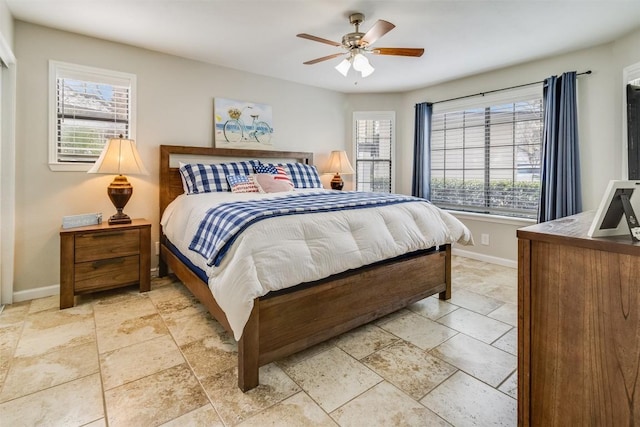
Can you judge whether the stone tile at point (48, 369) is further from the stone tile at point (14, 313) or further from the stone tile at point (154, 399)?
the stone tile at point (14, 313)

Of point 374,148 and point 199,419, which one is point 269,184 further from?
point 374,148

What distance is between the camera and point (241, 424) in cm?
138

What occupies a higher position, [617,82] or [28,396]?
[617,82]

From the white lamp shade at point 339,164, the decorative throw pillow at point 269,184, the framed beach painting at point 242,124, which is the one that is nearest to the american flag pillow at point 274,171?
the decorative throw pillow at point 269,184

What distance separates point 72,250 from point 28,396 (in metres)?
1.31

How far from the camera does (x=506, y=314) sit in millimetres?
2508

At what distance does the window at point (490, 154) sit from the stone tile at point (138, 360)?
396cm

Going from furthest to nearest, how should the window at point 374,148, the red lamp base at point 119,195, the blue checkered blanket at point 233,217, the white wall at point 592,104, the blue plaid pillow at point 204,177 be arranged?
the window at point 374,148 → the blue plaid pillow at point 204,177 → the white wall at point 592,104 → the red lamp base at point 119,195 → the blue checkered blanket at point 233,217

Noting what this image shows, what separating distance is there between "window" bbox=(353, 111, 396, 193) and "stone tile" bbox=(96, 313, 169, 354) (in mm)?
3599

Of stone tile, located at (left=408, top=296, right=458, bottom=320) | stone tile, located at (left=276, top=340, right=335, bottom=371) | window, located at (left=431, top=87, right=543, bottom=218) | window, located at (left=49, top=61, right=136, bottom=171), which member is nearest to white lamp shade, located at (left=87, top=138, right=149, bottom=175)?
window, located at (left=49, top=61, right=136, bottom=171)

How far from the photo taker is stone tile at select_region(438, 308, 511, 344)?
2.17 meters

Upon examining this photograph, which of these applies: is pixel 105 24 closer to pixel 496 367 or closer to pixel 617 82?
pixel 496 367

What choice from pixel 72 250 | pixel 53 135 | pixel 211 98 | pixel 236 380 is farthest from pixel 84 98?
pixel 236 380

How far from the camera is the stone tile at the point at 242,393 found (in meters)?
1.45
